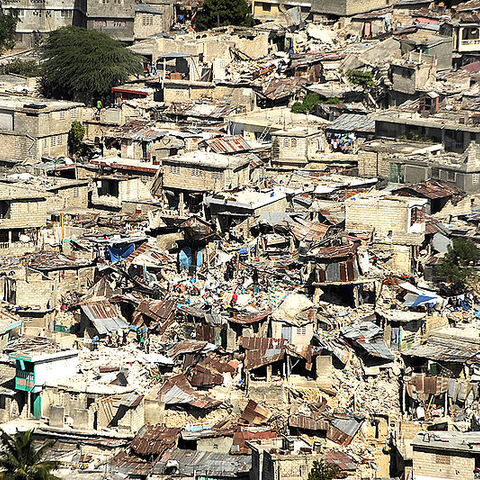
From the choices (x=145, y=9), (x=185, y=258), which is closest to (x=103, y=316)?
(x=185, y=258)

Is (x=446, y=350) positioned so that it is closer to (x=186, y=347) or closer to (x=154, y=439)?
(x=186, y=347)

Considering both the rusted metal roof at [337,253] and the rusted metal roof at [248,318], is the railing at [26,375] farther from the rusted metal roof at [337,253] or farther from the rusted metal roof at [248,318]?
the rusted metal roof at [337,253]

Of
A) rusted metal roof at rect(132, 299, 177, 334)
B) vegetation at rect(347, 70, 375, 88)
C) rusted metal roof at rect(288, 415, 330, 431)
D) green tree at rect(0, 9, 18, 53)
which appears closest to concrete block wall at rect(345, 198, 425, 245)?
rusted metal roof at rect(132, 299, 177, 334)

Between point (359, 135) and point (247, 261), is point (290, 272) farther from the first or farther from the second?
point (359, 135)

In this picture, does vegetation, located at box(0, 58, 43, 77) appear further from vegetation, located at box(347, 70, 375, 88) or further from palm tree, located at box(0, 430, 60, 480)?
palm tree, located at box(0, 430, 60, 480)

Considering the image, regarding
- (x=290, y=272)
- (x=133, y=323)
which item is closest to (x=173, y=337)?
(x=133, y=323)

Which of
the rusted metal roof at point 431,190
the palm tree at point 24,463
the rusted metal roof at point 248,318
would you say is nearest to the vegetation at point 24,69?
the rusted metal roof at point 431,190

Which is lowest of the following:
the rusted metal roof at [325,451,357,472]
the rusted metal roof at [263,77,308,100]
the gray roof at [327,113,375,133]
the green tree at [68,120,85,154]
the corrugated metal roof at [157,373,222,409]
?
the rusted metal roof at [325,451,357,472]
